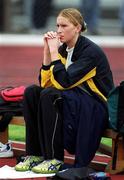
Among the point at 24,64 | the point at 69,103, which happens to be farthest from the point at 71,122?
the point at 24,64

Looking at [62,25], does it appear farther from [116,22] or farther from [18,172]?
[116,22]

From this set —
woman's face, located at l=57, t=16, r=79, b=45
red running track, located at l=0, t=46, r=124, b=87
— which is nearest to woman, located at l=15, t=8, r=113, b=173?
woman's face, located at l=57, t=16, r=79, b=45

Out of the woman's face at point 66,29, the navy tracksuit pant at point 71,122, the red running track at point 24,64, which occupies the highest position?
the woman's face at point 66,29

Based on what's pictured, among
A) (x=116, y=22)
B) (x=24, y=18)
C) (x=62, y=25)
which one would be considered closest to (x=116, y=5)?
(x=116, y=22)

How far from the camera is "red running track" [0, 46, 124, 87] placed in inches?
442

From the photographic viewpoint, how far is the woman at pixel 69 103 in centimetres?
556

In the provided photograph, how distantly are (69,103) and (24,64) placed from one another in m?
7.48

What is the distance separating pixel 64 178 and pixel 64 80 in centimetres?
75

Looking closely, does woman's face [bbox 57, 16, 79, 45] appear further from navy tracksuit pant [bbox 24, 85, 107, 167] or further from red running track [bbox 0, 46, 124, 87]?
red running track [bbox 0, 46, 124, 87]

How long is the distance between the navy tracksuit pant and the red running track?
5043mm

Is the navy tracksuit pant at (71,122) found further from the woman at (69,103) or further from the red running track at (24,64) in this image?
the red running track at (24,64)

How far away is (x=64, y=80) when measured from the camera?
5.57 meters

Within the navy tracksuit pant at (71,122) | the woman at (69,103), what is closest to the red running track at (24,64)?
the woman at (69,103)

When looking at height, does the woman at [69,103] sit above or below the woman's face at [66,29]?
below
